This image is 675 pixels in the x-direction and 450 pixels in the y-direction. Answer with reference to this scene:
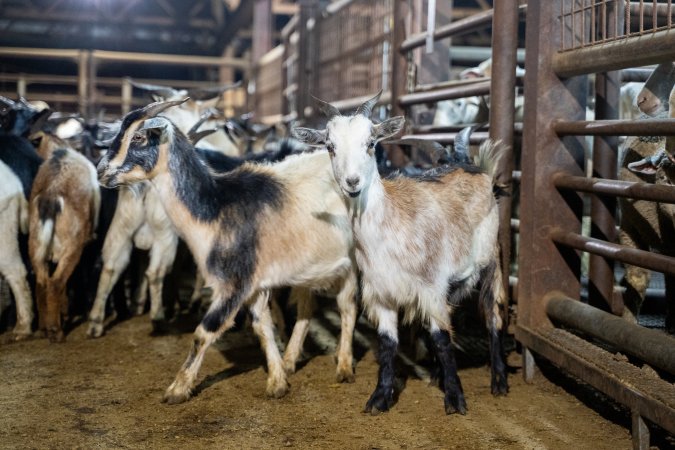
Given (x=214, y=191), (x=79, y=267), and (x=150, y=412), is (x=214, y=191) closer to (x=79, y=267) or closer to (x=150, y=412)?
(x=150, y=412)

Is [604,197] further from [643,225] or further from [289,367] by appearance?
[289,367]

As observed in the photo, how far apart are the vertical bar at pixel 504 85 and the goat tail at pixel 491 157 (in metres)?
0.04

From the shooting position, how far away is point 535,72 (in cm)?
483

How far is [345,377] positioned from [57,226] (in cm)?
248

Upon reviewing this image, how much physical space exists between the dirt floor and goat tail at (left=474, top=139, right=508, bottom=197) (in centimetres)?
126

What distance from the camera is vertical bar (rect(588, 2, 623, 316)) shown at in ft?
16.7

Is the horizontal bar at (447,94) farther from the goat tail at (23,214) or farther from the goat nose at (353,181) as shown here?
the goat tail at (23,214)

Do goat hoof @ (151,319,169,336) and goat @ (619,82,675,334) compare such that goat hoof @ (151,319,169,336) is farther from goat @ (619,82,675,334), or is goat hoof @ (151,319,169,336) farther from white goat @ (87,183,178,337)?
goat @ (619,82,675,334)

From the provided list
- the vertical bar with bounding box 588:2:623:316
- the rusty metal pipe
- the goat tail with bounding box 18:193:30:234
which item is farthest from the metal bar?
the goat tail with bounding box 18:193:30:234

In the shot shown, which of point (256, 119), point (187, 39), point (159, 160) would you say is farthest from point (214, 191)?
point (187, 39)

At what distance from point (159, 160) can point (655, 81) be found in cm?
295

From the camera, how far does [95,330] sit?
6.19 meters

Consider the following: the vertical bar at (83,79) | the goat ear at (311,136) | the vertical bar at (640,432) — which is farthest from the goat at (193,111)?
the vertical bar at (83,79)

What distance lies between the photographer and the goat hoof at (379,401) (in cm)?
443
